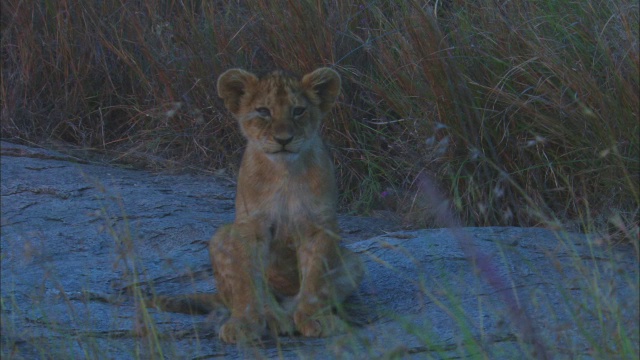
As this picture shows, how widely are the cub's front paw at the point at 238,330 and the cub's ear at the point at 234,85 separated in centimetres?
95

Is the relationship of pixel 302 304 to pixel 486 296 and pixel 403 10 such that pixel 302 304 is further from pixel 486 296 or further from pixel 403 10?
pixel 403 10

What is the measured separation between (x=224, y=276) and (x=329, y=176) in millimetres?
606

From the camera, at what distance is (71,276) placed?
4.85 meters

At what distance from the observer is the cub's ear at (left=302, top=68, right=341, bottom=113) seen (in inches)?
173

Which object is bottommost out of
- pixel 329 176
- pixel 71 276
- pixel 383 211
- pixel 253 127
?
pixel 383 211

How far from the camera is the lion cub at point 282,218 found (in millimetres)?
4105

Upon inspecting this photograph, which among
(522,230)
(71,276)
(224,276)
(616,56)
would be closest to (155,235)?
(71,276)

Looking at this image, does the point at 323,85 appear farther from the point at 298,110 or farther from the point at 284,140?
the point at 284,140

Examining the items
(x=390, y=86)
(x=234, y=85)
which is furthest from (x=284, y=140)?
(x=390, y=86)

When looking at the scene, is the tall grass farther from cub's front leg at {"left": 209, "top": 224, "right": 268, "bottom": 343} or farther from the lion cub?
cub's front leg at {"left": 209, "top": 224, "right": 268, "bottom": 343}

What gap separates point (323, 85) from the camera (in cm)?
448

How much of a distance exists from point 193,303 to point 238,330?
0.48 m

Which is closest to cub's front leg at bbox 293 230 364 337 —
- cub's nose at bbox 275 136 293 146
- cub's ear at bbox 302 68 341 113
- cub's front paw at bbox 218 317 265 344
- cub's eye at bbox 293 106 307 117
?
cub's front paw at bbox 218 317 265 344

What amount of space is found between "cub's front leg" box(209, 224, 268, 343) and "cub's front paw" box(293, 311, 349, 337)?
156 millimetres
